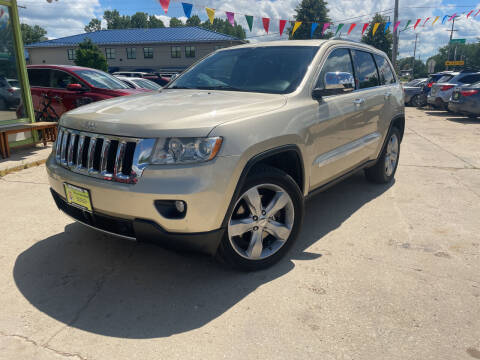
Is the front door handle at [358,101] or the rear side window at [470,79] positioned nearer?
the front door handle at [358,101]

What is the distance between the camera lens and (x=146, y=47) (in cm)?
4125

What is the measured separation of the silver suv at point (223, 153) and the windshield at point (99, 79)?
5469 mm

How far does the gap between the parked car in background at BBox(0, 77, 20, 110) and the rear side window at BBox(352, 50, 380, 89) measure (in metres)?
6.27

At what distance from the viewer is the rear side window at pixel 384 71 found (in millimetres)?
4996

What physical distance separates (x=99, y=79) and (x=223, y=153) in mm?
7623

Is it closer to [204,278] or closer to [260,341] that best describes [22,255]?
[204,278]

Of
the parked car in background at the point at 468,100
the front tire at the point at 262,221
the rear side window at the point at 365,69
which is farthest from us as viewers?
the parked car in background at the point at 468,100

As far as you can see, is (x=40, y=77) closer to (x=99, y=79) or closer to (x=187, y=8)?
(x=99, y=79)

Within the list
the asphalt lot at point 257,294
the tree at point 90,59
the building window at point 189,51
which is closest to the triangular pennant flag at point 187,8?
the asphalt lot at point 257,294

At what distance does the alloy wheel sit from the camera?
9.04ft

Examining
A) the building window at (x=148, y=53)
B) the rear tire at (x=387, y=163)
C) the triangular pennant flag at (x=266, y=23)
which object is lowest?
the rear tire at (x=387, y=163)

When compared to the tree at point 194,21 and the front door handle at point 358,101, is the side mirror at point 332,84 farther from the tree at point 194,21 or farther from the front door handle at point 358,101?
the tree at point 194,21

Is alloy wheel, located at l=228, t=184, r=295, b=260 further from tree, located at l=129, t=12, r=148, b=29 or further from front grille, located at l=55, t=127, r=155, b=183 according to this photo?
tree, located at l=129, t=12, r=148, b=29


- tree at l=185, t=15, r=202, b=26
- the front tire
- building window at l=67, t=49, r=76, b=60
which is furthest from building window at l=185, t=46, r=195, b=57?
tree at l=185, t=15, r=202, b=26
